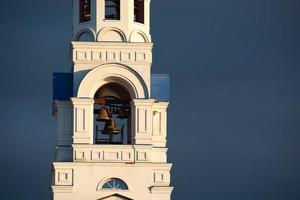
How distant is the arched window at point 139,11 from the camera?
149ft

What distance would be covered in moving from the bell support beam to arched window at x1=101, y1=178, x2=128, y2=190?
1.12 m

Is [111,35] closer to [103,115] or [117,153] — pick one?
[103,115]

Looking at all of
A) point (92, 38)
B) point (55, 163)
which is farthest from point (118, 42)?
point (55, 163)

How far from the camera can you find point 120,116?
45594mm

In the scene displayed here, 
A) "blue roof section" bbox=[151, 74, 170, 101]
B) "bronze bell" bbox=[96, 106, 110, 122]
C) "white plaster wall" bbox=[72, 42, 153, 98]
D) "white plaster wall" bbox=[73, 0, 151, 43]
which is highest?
"white plaster wall" bbox=[73, 0, 151, 43]

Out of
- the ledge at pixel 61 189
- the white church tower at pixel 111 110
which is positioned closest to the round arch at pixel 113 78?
the white church tower at pixel 111 110

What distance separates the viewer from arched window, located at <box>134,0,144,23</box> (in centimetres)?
4556

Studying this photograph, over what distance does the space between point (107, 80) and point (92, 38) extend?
116 cm

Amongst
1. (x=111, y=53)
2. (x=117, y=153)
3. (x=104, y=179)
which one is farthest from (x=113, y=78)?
(x=104, y=179)

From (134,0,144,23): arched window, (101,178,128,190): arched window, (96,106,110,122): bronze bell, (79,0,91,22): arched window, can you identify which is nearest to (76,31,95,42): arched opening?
(79,0,91,22): arched window

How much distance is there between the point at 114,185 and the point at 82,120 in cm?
186

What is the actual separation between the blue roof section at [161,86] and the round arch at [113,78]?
2.22 feet

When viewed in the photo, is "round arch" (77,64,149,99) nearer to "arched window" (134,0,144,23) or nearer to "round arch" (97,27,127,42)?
"round arch" (97,27,127,42)

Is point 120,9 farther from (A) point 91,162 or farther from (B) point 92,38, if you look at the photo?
(A) point 91,162
